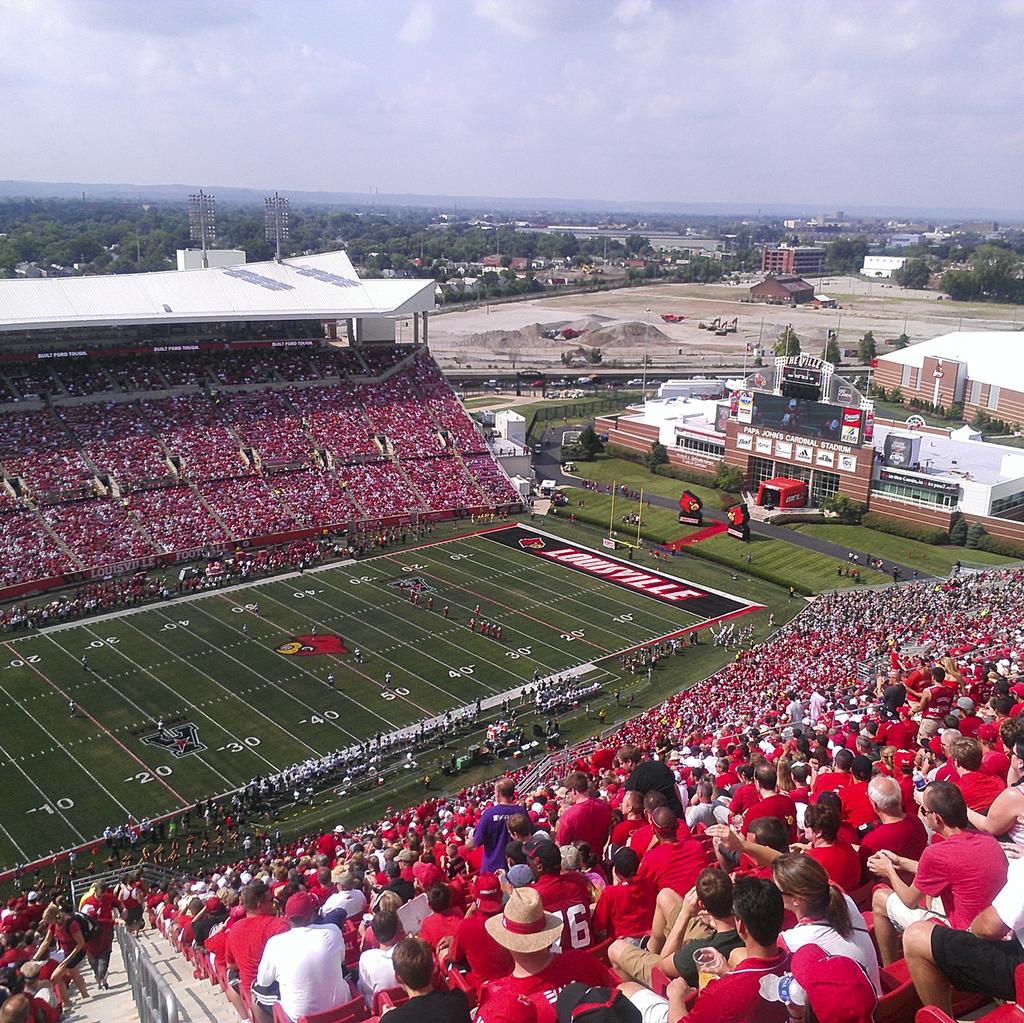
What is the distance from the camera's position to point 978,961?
480 cm

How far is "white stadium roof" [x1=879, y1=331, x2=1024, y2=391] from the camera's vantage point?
70000 mm

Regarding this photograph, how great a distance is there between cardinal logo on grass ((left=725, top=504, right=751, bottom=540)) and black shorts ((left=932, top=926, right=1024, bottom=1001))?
1555 inches

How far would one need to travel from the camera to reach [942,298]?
156 meters

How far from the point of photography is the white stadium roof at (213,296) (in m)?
44.1

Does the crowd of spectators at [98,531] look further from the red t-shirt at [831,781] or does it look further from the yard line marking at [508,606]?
the red t-shirt at [831,781]

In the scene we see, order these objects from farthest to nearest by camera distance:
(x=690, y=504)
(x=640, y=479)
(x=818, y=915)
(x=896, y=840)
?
(x=640, y=479)
(x=690, y=504)
(x=896, y=840)
(x=818, y=915)

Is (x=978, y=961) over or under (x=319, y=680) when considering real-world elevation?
over

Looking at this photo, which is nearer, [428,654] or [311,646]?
[428,654]

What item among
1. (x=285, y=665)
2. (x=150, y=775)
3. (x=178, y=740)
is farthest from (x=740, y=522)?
(x=150, y=775)

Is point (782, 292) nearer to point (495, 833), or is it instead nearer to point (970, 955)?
point (495, 833)

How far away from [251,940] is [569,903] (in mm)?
2765

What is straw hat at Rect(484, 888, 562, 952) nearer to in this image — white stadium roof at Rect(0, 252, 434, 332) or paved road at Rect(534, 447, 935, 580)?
paved road at Rect(534, 447, 935, 580)

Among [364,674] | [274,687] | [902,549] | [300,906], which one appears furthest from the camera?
[902,549]

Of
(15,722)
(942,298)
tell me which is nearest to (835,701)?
(15,722)
